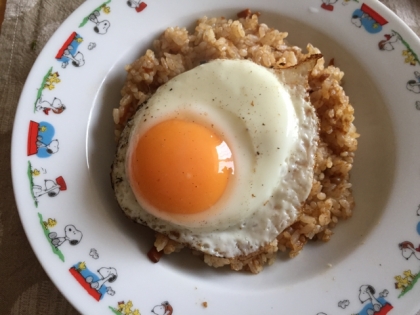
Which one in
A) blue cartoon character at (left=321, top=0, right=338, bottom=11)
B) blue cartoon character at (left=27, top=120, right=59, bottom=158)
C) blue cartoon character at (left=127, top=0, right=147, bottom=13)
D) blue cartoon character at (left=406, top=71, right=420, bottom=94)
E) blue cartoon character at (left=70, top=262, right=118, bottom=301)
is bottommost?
blue cartoon character at (left=70, top=262, right=118, bottom=301)

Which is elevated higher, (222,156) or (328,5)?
(328,5)

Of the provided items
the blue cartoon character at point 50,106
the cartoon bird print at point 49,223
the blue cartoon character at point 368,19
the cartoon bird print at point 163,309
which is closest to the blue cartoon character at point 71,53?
the blue cartoon character at point 50,106

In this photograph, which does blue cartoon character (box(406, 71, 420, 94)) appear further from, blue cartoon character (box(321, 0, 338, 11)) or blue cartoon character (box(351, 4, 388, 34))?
blue cartoon character (box(321, 0, 338, 11))

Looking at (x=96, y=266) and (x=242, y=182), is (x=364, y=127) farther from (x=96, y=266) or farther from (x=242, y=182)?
(x=96, y=266)

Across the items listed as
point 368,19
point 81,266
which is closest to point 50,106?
point 81,266

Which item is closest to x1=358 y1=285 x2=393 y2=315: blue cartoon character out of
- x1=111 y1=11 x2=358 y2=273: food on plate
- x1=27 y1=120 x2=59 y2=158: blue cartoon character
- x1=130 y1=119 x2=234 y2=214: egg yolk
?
x1=111 y1=11 x2=358 y2=273: food on plate

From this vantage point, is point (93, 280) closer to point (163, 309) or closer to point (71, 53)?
point (163, 309)

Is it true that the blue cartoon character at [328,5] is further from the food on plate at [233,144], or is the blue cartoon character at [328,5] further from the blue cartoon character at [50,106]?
the blue cartoon character at [50,106]

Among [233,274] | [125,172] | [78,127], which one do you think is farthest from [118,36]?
[233,274]
